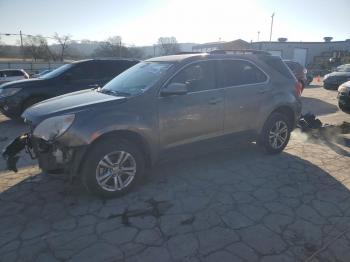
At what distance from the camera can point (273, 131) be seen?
548 centimetres

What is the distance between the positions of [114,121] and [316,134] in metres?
5.39

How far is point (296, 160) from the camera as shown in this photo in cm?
539

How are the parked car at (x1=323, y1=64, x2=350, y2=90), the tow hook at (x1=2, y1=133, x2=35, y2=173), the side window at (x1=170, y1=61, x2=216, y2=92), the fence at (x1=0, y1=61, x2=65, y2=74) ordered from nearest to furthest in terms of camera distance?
the tow hook at (x1=2, y1=133, x2=35, y2=173), the side window at (x1=170, y1=61, x2=216, y2=92), the parked car at (x1=323, y1=64, x2=350, y2=90), the fence at (x1=0, y1=61, x2=65, y2=74)

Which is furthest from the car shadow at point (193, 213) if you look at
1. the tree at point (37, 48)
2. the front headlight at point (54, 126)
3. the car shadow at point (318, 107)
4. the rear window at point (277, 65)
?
the tree at point (37, 48)

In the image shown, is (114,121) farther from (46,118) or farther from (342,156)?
(342,156)

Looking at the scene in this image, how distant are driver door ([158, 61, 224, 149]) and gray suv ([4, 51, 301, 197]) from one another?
14 millimetres

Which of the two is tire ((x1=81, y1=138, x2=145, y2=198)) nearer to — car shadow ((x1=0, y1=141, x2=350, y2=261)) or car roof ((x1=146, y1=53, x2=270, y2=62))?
car shadow ((x1=0, y1=141, x2=350, y2=261))

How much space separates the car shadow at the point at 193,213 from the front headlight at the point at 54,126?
918mm

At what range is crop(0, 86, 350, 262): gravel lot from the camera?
296 centimetres

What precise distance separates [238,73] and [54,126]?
9.84 feet

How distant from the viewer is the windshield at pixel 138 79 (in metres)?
4.27

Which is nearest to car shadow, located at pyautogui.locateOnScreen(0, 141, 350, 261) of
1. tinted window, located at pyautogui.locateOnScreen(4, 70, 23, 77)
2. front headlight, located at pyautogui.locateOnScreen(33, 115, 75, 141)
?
front headlight, located at pyautogui.locateOnScreen(33, 115, 75, 141)

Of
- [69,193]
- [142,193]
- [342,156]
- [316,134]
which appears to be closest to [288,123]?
[342,156]

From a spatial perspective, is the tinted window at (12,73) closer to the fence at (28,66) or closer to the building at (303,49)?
the fence at (28,66)
